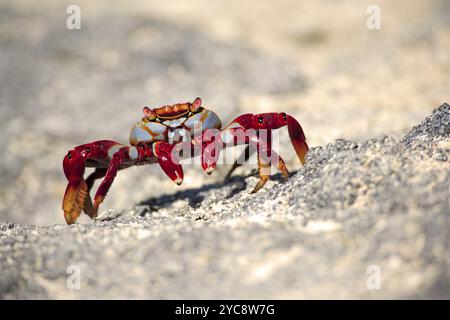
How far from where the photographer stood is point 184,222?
2770 mm

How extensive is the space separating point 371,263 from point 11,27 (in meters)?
8.51

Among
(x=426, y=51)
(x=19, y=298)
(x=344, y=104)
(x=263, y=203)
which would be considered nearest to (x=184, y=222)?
(x=263, y=203)

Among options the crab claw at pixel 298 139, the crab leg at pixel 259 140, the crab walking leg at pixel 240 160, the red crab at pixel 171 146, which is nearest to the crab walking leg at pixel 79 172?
the red crab at pixel 171 146

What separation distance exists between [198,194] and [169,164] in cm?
69

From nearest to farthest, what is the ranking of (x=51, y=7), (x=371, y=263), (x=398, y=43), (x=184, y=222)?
1. (x=371, y=263)
2. (x=184, y=222)
3. (x=398, y=43)
4. (x=51, y=7)

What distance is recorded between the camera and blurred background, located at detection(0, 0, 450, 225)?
5.78 metres

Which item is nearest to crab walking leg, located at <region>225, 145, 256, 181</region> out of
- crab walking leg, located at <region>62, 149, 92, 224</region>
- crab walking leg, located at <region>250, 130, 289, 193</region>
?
crab walking leg, located at <region>250, 130, 289, 193</region>

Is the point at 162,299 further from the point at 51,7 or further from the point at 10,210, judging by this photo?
the point at 51,7

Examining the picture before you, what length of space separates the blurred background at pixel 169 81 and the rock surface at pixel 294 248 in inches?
85.0

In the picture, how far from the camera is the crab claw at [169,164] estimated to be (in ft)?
11.6

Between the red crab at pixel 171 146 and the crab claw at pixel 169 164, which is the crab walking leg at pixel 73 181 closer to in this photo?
the red crab at pixel 171 146

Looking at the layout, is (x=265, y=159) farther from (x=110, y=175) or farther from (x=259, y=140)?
(x=110, y=175)

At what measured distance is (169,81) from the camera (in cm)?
755

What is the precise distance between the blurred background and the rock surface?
7.09 ft
